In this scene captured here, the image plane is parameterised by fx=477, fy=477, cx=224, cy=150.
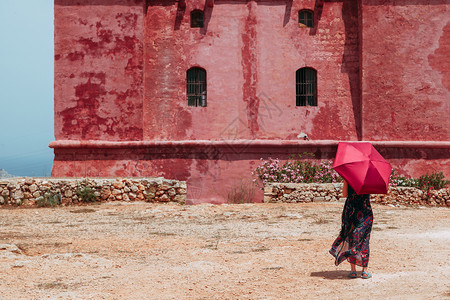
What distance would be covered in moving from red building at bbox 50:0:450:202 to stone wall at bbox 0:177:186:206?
1.82m

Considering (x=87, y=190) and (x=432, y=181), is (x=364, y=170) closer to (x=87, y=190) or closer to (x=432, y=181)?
(x=87, y=190)

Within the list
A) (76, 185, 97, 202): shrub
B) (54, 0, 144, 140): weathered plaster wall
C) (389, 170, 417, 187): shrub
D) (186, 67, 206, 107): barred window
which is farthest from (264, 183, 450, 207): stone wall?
(76, 185, 97, 202): shrub

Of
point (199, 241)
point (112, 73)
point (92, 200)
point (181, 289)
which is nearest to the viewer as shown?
point (181, 289)

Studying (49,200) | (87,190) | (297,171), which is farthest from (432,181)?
(49,200)

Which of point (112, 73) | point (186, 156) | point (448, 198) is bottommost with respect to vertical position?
point (448, 198)

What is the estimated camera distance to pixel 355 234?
17.4ft

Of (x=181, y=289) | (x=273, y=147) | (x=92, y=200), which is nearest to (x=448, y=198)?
(x=273, y=147)

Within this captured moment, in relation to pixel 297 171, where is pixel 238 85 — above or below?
above

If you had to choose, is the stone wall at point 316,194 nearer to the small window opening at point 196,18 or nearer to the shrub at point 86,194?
the shrub at point 86,194

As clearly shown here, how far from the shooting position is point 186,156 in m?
14.9

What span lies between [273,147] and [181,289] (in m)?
10.3

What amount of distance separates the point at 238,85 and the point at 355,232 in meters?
10.4

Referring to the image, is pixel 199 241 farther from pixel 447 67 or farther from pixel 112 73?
pixel 447 67

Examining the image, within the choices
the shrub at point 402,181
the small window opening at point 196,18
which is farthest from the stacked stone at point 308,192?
the small window opening at point 196,18
